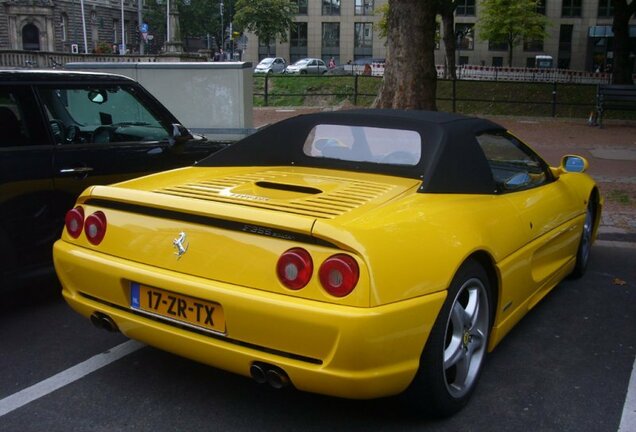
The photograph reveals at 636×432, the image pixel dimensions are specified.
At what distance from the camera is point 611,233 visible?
23.4ft

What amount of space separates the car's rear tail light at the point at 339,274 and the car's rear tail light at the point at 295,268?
0.21 feet

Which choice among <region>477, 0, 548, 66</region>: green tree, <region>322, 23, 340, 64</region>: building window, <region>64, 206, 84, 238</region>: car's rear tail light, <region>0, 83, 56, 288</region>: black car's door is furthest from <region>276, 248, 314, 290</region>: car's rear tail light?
<region>322, 23, 340, 64</region>: building window

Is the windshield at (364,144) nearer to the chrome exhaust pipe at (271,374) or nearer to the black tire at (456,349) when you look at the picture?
the black tire at (456,349)

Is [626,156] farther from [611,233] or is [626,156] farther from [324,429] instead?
[324,429]

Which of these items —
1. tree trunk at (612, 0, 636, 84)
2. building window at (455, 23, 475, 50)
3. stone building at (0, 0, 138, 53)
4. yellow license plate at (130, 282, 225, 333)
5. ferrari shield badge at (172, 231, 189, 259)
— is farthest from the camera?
stone building at (0, 0, 138, 53)

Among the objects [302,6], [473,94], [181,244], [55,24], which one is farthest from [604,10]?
[181,244]

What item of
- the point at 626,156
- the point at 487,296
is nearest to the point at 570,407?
the point at 487,296

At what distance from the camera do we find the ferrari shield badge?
3.05m

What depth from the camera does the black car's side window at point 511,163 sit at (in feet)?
13.4

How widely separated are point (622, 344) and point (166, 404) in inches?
110

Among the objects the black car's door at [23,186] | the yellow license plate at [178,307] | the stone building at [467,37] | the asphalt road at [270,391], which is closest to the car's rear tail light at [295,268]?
the yellow license plate at [178,307]

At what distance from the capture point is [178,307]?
3021 mm

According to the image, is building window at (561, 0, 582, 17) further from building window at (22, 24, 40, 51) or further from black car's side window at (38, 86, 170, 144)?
black car's side window at (38, 86, 170, 144)

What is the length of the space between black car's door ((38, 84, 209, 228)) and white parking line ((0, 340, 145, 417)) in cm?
124
